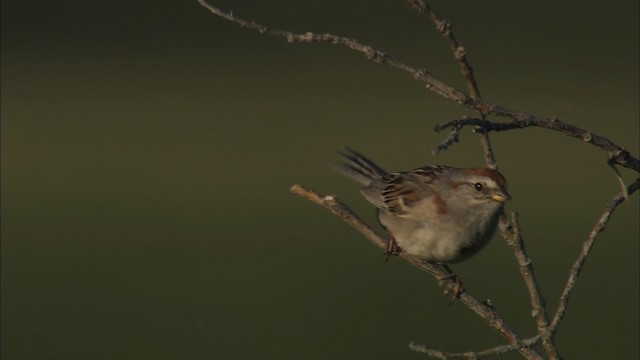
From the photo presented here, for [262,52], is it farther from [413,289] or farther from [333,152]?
[413,289]

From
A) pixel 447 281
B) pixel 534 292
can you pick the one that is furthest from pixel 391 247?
pixel 534 292

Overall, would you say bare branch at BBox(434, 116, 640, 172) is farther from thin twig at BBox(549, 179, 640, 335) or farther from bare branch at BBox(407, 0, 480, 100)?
bare branch at BBox(407, 0, 480, 100)

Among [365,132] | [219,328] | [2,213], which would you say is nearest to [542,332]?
[219,328]

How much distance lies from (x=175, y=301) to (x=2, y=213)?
5774mm

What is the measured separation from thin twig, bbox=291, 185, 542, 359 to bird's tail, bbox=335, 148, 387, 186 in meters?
1.47

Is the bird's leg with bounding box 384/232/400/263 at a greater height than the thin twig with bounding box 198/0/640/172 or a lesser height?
lesser

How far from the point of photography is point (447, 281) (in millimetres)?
5098

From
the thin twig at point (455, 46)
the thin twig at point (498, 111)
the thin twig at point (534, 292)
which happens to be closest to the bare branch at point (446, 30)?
the thin twig at point (455, 46)

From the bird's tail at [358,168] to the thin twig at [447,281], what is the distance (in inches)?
57.7

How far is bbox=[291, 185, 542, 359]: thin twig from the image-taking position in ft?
11.2

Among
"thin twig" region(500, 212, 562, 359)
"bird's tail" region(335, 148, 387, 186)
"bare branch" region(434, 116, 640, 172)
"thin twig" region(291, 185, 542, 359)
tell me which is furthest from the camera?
"bird's tail" region(335, 148, 387, 186)

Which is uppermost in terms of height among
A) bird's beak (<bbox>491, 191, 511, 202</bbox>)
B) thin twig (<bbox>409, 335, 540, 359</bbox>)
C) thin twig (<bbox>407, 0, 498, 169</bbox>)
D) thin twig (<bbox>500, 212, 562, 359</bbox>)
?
thin twig (<bbox>407, 0, 498, 169</bbox>)

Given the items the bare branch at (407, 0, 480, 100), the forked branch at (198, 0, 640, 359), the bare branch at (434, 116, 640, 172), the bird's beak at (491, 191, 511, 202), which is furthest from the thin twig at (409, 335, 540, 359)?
the bird's beak at (491, 191, 511, 202)

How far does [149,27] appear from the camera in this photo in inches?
1059
